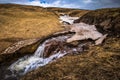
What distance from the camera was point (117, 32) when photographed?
1476cm

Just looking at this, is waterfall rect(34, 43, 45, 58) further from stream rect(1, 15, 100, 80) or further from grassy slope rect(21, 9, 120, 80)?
grassy slope rect(21, 9, 120, 80)

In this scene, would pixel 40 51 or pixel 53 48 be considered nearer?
pixel 53 48

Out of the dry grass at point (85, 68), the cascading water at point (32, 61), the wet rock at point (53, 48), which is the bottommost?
the cascading water at point (32, 61)

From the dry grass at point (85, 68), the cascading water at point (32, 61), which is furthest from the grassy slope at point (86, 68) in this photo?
the cascading water at point (32, 61)

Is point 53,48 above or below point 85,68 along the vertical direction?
below

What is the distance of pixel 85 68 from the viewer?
927cm

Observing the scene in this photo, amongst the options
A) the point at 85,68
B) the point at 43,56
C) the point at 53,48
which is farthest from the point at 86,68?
the point at 43,56

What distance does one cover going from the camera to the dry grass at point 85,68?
28.2 ft

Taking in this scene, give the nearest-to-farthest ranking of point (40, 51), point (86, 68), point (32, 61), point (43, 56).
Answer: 1. point (86, 68)
2. point (32, 61)
3. point (43, 56)
4. point (40, 51)

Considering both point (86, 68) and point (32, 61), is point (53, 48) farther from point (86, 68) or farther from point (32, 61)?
point (86, 68)

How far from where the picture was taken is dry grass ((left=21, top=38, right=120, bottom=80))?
28.2 ft

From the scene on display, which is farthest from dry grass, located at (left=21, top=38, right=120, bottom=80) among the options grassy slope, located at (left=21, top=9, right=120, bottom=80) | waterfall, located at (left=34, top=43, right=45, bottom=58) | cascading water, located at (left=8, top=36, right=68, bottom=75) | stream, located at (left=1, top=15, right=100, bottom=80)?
waterfall, located at (left=34, top=43, right=45, bottom=58)

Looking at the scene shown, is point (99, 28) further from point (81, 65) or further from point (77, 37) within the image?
point (81, 65)

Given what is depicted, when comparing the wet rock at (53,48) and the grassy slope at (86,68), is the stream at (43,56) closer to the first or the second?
the wet rock at (53,48)
